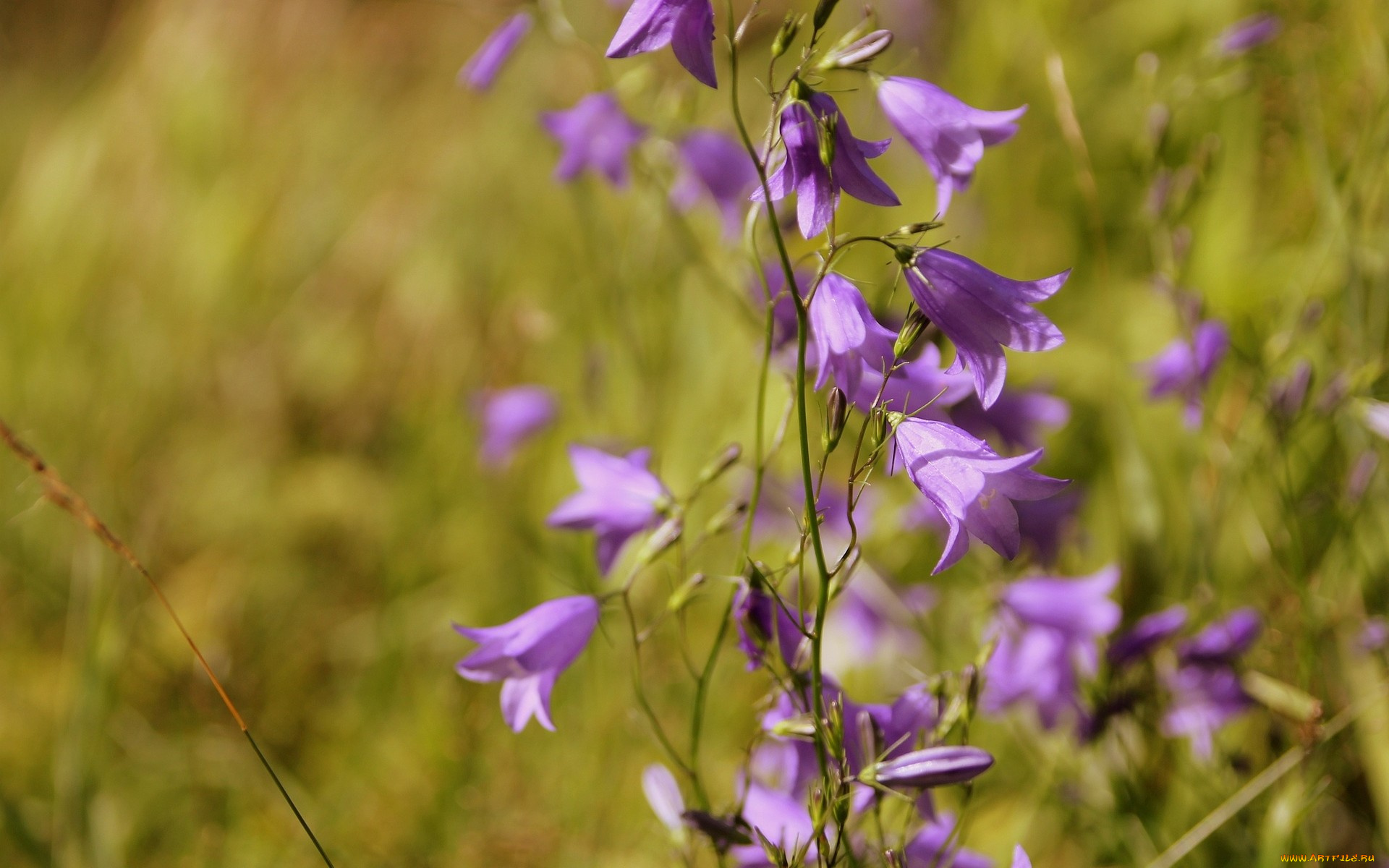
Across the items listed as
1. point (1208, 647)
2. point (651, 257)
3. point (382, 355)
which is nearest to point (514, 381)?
point (382, 355)

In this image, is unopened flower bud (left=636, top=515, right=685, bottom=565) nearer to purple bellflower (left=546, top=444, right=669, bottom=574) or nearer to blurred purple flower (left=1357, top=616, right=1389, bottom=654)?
purple bellflower (left=546, top=444, right=669, bottom=574)

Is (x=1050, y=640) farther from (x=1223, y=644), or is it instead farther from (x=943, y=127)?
(x=943, y=127)

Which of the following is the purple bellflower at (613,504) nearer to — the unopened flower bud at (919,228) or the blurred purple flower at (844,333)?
the blurred purple flower at (844,333)

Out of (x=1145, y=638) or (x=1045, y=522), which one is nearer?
(x=1145, y=638)

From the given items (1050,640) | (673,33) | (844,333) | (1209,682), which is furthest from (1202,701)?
(673,33)

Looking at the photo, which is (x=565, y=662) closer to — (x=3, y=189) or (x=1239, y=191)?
(x=1239, y=191)

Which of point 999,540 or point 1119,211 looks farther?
point 1119,211
